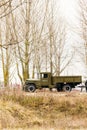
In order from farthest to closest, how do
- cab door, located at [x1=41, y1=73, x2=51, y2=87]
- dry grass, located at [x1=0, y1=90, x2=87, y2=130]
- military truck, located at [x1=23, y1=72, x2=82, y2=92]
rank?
cab door, located at [x1=41, y1=73, x2=51, y2=87] < military truck, located at [x1=23, y1=72, x2=82, y2=92] < dry grass, located at [x1=0, y1=90, x2=87, y2=130]

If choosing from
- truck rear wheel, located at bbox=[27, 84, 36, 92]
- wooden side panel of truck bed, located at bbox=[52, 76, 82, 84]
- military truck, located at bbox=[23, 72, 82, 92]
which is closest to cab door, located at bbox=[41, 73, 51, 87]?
military truck, located at bbox=[23, 72, 82, 92]

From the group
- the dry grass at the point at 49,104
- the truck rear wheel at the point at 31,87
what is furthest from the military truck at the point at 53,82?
the dry grass at the point at 49,104

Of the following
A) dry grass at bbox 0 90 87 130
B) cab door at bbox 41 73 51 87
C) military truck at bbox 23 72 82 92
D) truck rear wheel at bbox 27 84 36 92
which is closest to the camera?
dry grass at bbox 0 90 87 130

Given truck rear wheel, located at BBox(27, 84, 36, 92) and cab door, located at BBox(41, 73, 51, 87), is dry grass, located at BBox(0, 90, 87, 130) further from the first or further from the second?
cab door, located at BBox(41, 73, 51, 87)

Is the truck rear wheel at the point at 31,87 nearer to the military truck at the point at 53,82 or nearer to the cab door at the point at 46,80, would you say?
the military truck at the point at 53,82

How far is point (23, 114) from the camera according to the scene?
747 inches

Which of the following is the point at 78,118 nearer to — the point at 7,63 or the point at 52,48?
the point at 7,63

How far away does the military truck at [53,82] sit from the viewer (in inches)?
1228

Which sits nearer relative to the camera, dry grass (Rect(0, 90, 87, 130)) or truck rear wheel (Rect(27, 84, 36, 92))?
dry grass (Rect(0, 90, 87, 130))

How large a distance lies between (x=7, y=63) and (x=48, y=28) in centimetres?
506

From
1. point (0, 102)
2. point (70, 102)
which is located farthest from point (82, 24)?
point (0, 102)

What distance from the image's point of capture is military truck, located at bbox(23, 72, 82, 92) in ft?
102

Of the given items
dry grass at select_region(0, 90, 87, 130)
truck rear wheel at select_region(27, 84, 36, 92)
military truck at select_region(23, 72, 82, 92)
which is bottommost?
dry grass at select_region(0, 90, 87, 130)

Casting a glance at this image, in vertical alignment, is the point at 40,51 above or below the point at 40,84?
above
